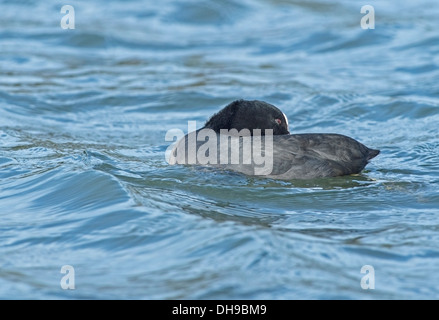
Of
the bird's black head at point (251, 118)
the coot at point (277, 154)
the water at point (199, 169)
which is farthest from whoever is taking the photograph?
the bird's black head at point (251, 118)

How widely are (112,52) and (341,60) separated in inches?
139

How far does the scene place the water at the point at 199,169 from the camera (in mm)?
4816

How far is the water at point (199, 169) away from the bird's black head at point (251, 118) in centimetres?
63

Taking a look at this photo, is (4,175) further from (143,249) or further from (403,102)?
(403,102)

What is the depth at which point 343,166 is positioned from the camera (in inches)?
252

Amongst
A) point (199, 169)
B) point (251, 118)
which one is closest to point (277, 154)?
point (199, 169)

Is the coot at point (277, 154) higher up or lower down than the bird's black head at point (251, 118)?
lower down

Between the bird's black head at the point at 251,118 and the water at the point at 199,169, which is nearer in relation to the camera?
the water at the point at 199,169

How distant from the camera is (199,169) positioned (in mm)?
6473

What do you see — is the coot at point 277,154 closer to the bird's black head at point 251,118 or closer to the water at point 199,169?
the water at point 199,169

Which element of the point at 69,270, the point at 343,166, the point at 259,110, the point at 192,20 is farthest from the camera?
the point at 192,20

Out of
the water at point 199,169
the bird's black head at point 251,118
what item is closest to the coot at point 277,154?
the water at point 199,169

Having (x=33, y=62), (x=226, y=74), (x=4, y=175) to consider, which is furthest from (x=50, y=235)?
(x=33, y=62)

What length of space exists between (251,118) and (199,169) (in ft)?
2.57
